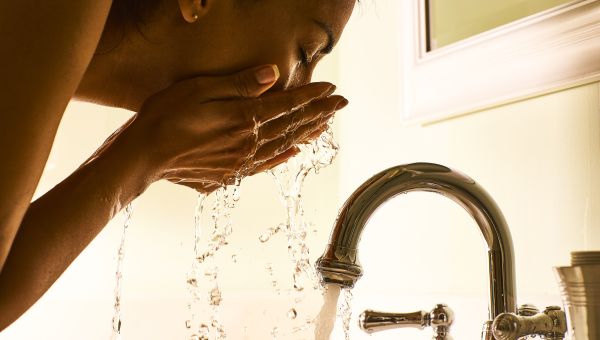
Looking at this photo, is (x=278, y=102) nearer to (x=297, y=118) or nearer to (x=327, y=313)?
(x=297, y=118)

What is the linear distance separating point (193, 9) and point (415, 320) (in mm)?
362

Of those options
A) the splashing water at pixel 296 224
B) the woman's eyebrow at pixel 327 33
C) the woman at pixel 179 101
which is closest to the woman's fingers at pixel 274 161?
the woman at pixel 179 101

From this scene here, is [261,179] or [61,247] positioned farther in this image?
[261,179]

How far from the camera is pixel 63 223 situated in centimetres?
57

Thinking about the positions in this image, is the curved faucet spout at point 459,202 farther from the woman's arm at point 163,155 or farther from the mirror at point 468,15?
the mirror at point 468,15

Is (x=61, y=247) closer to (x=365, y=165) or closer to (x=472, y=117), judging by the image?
(x=472, y=117)

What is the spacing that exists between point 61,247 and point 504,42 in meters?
0.59

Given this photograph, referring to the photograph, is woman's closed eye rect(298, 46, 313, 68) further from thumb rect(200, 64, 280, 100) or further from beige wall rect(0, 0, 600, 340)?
beige wall rect(0, 0, 600, 340)

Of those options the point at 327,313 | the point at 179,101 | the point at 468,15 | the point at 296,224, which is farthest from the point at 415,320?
the point at 296,224

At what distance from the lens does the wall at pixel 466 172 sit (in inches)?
33.6

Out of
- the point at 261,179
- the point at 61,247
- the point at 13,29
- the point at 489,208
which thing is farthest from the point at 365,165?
the point at 13,29

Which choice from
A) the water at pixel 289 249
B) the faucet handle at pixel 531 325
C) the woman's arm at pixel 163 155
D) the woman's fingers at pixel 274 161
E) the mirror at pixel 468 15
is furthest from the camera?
the water at pixel 289 249

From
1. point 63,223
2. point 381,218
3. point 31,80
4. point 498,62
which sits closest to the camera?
point 31,80

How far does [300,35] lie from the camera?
665 millimetres
